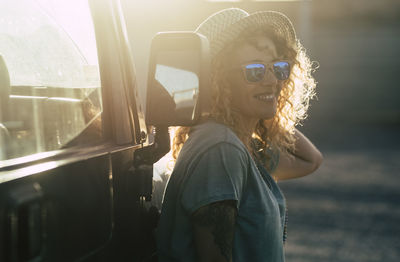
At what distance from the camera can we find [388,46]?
1739 centimetres

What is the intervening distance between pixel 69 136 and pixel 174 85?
1.13ft

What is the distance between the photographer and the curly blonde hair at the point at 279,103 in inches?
74.8

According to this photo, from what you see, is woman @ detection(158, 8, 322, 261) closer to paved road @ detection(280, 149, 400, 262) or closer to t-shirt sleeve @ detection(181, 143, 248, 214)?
t-shirt sleeve @ detection(181, 143, 248, 214)

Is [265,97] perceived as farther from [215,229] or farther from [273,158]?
[215,229]

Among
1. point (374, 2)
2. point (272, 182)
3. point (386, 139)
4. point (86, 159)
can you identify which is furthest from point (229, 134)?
point (374, 2)

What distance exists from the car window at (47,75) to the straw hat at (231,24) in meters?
0.50

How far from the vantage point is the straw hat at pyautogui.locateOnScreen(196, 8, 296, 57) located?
188 centimetres

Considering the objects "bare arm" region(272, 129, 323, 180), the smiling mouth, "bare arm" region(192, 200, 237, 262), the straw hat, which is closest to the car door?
"bare arm" region(192, 200, 237, 262)

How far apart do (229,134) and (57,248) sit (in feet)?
2.31

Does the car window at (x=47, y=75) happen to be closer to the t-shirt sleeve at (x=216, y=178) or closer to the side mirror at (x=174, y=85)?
the side mirror at (x=174, y=85)

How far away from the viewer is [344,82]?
17.4 m

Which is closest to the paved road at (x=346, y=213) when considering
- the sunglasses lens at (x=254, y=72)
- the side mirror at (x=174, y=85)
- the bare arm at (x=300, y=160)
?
the bare arm at (x=300, y=160)

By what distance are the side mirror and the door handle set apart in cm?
49

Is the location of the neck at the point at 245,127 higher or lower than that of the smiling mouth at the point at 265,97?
lower
